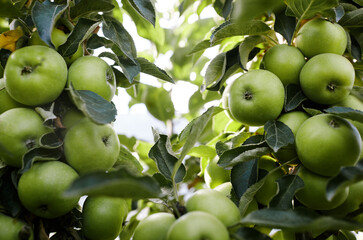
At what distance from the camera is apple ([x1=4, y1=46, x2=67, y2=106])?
0.79 metres

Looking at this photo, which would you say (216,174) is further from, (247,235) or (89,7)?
(89,7)

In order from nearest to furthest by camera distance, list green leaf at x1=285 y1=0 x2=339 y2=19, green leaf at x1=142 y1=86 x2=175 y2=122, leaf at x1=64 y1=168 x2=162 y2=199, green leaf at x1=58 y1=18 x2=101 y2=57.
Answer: leaf at x1=64 y1=168 x2=162 y2=199 < green leaf at x1=58 y1=18 x2=101 y2=57 < green leaf at x1=285 y1=0 x2=339 y2=19 < green leaf at x1=142 y1=86 x2=175 y2=122

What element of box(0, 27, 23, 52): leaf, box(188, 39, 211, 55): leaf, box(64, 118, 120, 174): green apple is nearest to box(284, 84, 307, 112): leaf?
box(188, 39, 211, 55): leaf

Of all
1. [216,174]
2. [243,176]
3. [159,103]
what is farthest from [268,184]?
[159,103]

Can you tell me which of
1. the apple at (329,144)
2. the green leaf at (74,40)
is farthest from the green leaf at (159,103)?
the apple at (329,144)

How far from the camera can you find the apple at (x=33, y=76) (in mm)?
790

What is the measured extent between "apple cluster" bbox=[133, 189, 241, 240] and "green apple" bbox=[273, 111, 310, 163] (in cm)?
23

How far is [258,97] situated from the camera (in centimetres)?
93

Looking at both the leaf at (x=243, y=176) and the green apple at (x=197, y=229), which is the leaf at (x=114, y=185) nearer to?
the green apple at (x=197, y=229)

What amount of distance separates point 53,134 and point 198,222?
0.40 metres

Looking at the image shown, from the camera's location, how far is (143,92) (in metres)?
1.75

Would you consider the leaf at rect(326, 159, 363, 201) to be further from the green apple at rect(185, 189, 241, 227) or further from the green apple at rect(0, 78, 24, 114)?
the green apple at rect(0, 78, 24, 114)

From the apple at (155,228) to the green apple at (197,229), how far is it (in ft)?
0.22

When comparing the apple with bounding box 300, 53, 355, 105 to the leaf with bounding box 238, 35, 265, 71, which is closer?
the apple with bounding box 300, 53, 355, 105
